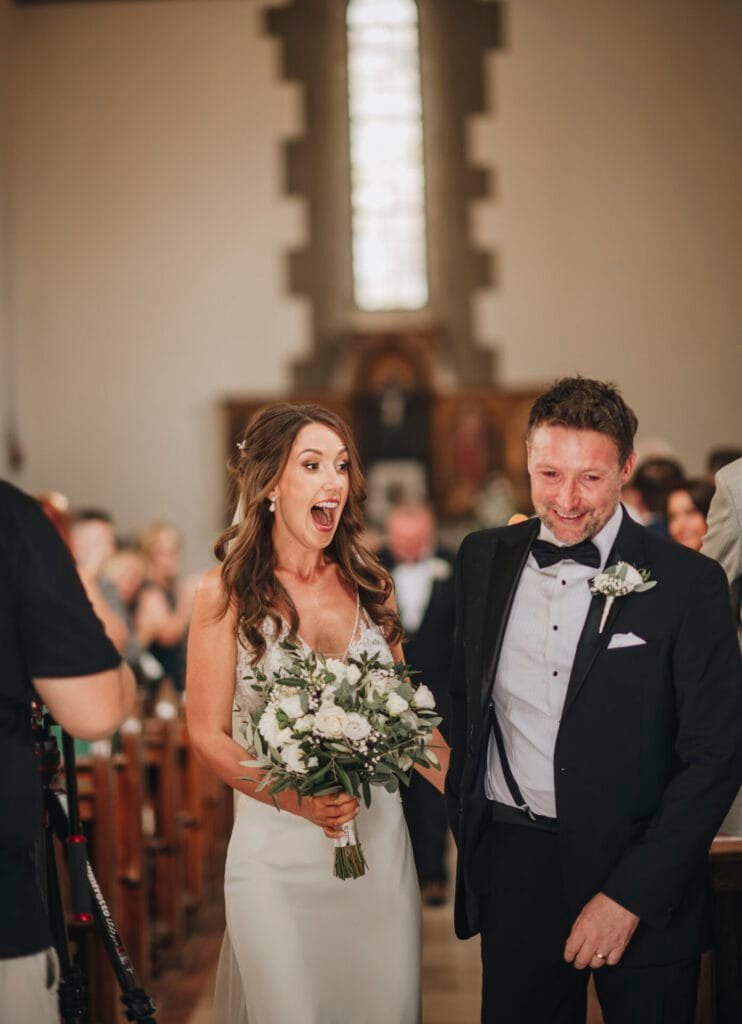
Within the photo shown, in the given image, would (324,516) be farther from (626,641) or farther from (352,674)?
(626,641)

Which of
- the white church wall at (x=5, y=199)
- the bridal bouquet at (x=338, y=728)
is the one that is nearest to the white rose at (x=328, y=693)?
the bridal bouquet at (x=338, y=728)

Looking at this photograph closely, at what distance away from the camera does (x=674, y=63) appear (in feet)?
48.0

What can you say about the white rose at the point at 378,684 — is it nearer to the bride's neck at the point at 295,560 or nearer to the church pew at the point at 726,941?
the bride's neck at the point at 295,560

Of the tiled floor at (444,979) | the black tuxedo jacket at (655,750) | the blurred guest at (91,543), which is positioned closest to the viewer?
the black tuxedo jacket at (655,750)

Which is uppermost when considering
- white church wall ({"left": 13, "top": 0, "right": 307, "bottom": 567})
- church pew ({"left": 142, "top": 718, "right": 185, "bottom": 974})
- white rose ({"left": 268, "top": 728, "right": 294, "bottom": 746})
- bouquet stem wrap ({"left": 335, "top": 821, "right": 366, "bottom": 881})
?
white church wall ({"left": 13, "top": 0, "right": 307, "bottom": 567})

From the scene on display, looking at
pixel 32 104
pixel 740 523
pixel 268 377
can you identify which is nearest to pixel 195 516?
pixel 268 377

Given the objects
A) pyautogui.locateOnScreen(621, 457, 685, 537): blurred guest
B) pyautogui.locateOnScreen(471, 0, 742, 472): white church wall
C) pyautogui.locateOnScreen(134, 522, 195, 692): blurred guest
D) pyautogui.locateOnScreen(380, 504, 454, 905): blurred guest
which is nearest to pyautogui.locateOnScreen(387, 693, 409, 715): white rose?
pyautogui.locateOnScreen(380, 504, 454, 905): blurred guest

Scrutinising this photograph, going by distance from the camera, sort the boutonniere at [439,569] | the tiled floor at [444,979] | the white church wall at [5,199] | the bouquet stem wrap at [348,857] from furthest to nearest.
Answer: the white church wall at [5,199] < the boutonniere at [439,569] < the tiled floor at [444,979] < the bouquet stem wrap at [348,857]

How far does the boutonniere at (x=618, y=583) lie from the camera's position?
99.3 inches

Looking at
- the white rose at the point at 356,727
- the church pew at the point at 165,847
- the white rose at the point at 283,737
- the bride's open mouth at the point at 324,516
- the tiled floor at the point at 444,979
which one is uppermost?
the bride's open mouth at the point at 324,516

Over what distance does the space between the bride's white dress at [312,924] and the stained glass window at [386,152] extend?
12.2 meters

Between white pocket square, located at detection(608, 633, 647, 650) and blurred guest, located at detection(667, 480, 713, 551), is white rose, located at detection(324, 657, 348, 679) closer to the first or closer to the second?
white pocket square, located at detection(608, 633, 647, 650)

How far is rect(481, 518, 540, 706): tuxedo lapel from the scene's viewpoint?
2658mm

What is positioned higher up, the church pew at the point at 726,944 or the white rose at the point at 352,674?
the white rose at the point at 352,674
